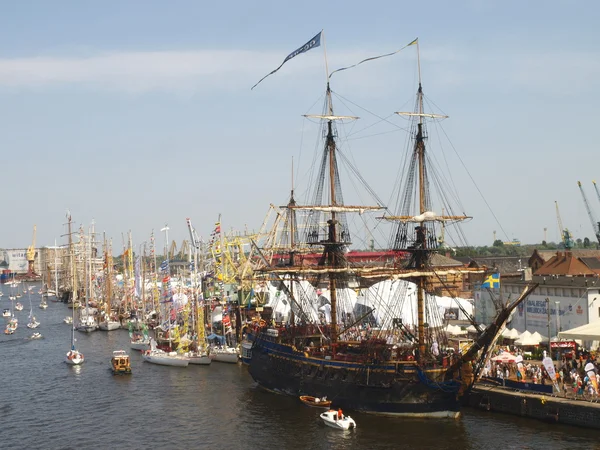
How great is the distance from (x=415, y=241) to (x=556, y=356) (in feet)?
50.2

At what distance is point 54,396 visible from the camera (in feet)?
232

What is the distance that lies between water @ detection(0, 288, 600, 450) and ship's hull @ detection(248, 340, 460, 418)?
3.39ft

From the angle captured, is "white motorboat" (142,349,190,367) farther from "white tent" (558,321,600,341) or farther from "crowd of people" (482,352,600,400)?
"white tent" (558,321,600,341)

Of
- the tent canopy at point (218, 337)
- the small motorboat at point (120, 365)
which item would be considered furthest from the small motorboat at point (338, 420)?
the tent canopy at point (218, 337)

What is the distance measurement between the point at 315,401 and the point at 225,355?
90.0 ft

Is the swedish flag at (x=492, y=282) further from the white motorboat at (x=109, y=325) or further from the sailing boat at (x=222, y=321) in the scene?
the white motorboat at (x=109, y=325)

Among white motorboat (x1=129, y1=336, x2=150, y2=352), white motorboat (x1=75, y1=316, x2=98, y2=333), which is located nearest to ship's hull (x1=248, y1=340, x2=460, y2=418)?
white motorboat (x1=129, y1=336, x2=150, y2=352)

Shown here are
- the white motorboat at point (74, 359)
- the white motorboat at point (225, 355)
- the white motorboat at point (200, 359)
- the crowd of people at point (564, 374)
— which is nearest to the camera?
the crowd of people at point (564, 374)

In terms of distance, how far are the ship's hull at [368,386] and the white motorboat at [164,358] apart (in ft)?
66.9

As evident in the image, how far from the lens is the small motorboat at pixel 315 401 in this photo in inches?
2400

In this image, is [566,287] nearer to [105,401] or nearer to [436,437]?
[436,437]

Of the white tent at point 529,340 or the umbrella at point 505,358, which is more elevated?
the white tent at point 529,340

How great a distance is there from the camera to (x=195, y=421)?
→ 59.2m

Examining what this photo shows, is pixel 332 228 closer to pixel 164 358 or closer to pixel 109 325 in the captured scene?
pixel 164 358
